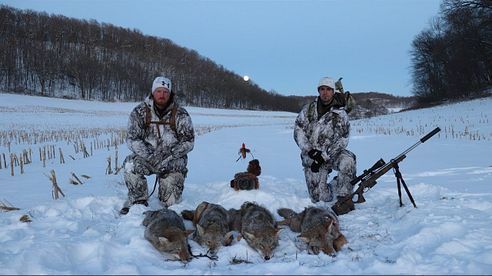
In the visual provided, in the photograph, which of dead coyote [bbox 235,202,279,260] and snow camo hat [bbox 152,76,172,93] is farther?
snow camo hat [bbox 152,76,172,93]

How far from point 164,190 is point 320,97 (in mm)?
3208

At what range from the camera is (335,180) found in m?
6.76

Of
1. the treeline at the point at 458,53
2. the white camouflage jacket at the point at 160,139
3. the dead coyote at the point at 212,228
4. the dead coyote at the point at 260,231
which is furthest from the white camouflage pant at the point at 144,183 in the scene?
the treeline at the point at 458,53

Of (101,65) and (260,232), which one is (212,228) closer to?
(260,232)

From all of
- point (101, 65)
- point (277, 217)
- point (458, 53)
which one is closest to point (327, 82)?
point (277, 217)

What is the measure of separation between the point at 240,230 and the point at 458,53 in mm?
47163

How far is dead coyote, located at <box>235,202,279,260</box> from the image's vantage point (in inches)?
166

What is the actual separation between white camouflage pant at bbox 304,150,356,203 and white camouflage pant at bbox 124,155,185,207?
2302 mm

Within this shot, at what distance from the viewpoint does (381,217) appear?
5.48m

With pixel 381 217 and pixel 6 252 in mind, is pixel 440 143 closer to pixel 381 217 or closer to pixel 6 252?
pixel 381 217

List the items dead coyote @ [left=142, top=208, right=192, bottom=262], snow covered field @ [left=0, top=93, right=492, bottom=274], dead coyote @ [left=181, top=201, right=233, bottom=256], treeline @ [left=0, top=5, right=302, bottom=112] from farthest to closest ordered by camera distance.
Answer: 1. treeline @ [left=0, top=5, right=302, bottom=112]
2. dead coyote @ [left=181, top=201, right=233, bottom=256]
3. dead coyote @ [left=142, top=208, right=192, bottom=262]
4. snow covered field @ [left=0, top=93, right=492, bottom=274]

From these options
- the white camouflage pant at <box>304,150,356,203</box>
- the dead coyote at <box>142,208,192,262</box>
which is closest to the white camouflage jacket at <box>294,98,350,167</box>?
the white camouflage pant at <box>304,150,356,203</box>

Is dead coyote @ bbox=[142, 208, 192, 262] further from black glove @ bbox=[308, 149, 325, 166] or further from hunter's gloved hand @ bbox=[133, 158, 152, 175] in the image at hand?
black glove @ bbox=[308, 149, 325, 166]

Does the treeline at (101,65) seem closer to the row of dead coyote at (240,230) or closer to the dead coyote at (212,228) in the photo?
the dead coyote at (212,228)
